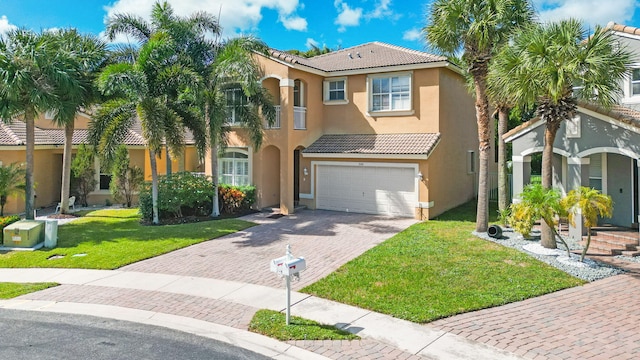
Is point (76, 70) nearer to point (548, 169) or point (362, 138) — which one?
point (362, 138)

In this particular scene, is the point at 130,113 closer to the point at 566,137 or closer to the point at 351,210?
the point at 351,210

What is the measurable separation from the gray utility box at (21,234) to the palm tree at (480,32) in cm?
1542

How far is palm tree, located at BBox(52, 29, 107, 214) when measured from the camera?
1878 centimetres

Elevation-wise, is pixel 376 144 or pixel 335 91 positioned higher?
pixel 335 91

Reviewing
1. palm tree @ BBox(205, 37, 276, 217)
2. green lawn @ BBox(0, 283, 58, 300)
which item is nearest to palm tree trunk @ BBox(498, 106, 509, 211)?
palm tree @ BBox(205, 37, 276, 217)

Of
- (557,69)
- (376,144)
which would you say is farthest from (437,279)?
(376,144)

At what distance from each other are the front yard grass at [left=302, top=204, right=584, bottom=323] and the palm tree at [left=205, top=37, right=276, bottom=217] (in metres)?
8.74

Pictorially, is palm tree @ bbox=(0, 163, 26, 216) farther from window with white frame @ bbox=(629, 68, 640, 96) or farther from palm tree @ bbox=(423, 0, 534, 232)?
window with white frame @ bbox=(629, 68, 640, 96)

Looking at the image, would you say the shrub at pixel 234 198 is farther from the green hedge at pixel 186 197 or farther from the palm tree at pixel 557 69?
the palm tree at pixel 557 69

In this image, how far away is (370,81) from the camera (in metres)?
22.5

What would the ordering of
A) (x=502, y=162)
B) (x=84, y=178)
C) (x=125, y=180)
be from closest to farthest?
1. (x=502, y=162)
2. (x=125, y=180)
3. (x=84, y=178)

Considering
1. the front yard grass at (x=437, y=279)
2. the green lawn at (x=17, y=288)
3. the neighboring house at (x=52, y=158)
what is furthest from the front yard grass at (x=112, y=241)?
the front yard grass at (x=437, y=279)

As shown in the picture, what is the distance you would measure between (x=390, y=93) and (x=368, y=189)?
4.77 meters

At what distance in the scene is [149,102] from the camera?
1766 cm
